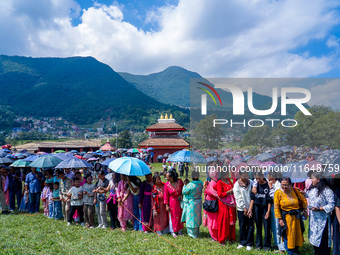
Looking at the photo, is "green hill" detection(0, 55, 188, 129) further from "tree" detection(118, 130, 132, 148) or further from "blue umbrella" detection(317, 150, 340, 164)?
"blue umbrella" detection(317, 150, 340, 164)

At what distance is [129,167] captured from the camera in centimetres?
533

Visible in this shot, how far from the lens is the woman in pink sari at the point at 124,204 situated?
5789 millimetres

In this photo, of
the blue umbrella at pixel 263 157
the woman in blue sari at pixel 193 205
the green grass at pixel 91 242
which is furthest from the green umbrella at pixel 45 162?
the blue umbrella at pixel 263 157

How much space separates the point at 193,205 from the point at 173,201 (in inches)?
18.7

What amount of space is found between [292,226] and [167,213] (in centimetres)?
261

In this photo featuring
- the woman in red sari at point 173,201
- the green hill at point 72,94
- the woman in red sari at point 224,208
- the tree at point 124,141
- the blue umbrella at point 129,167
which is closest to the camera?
the woman in red sari at point 224,208

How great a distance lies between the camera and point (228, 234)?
16.3 feet

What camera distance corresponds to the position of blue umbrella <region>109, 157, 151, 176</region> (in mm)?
5219

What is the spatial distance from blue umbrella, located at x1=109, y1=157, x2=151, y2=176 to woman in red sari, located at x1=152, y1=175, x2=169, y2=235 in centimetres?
44

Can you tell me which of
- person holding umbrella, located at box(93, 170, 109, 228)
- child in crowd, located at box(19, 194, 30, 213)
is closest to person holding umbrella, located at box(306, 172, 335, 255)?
person holding umbrella, located at box(93, 170, 109, 228)

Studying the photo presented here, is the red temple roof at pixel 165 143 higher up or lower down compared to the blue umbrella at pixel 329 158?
lower down

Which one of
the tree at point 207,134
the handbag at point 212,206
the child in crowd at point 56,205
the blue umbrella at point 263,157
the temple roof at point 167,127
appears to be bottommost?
the child in crowd at point 56,205

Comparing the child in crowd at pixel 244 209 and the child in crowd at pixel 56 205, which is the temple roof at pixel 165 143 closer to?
the child in crowd at pixel 56 205

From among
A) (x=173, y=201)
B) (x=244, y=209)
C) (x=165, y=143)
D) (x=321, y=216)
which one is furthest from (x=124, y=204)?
(x=165, y=143)
